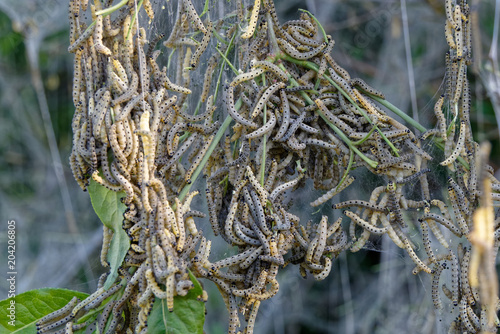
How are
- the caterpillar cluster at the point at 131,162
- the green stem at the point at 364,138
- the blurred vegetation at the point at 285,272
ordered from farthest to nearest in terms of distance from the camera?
the blurred vegetation at the point at 285,272 → the green stem at the point at 364,138 → the caterpillar cluster at the point at 131,162

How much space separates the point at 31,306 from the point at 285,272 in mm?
1475

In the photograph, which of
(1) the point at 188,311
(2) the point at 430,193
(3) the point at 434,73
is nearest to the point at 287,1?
(3) the point at 434,73

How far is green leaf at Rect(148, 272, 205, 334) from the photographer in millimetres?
929

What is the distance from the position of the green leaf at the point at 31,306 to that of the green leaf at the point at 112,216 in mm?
86

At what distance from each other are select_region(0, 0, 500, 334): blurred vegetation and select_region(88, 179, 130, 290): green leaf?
1.31 m

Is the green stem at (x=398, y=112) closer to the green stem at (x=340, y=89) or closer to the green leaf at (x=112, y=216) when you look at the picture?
the green stem at (x=340, y=89)

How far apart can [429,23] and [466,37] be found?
61.1 inches

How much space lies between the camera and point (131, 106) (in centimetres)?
97

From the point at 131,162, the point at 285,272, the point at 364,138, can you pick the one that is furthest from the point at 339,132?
the point at 285,272

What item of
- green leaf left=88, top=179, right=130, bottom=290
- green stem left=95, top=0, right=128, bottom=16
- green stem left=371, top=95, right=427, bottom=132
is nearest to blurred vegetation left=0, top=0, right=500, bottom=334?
green stem left=371, top=95, right=427, bottom=132

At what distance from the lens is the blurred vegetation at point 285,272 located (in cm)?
231

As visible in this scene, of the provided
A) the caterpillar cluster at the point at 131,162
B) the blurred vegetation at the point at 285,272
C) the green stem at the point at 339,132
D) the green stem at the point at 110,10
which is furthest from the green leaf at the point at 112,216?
the blurred vegetation at the point at 285,272

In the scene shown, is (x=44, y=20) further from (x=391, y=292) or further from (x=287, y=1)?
(x=391, y=292)

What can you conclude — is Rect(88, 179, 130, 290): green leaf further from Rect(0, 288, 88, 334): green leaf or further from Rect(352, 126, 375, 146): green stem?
Rect(352, 126, 375, 146): green stem
